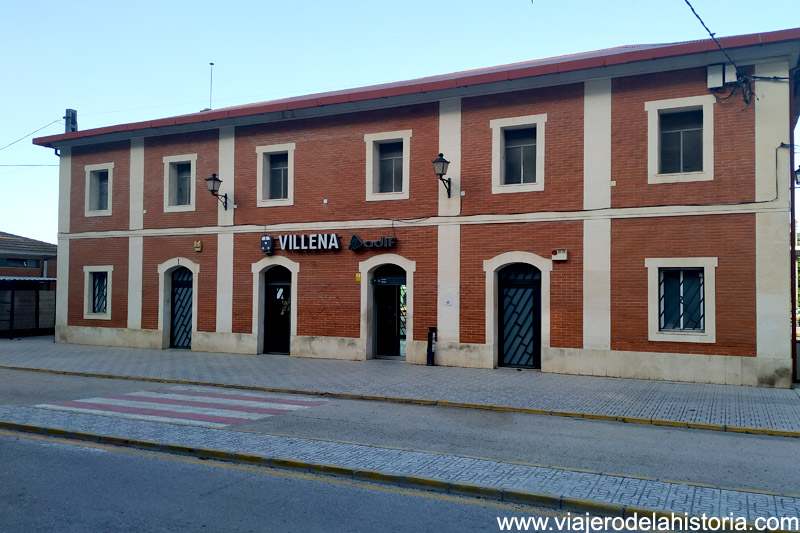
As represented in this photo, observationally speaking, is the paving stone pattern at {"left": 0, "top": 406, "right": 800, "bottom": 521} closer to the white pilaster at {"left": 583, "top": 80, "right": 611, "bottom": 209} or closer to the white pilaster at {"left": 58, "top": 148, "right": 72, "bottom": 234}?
the white pilaster at {"left": 583, "top": 80, "right": 611, "bottom": 209}

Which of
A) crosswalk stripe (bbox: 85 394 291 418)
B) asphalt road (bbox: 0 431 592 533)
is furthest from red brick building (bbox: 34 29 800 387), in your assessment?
asphalt road (bbox: 0 431 592 533)

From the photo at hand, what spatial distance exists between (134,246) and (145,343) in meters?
3.21

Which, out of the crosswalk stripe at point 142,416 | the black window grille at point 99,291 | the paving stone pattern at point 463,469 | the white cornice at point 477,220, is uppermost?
the white cornice at point 477,220

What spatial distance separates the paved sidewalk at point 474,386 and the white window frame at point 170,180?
464 centimetres

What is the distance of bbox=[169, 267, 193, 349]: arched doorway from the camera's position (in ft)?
67.9

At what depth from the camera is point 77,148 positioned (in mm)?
22375

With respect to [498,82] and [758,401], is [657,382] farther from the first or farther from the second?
[498,82]

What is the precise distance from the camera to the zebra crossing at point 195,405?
10000 mm

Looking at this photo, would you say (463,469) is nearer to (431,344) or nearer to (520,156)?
(431,344)

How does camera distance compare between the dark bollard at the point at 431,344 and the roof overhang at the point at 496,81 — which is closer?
the roof overhang at the point at 496,81

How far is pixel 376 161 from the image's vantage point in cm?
1784

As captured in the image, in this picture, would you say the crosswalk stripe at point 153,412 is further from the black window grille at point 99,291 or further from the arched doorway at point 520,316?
the black window grille at point 99,291

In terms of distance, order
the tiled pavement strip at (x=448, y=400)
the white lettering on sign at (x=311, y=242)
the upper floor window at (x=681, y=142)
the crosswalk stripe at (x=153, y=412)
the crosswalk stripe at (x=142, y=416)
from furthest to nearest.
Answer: the white lettering on sign at (x=311, y=242)
the upper floor window at (x=681, y=142)
the crosswalk stripe at (x=153, y=412)
the crosswalk stripe at (x=142, y=416)
the tiled pavement strip at (x=448, y=400)

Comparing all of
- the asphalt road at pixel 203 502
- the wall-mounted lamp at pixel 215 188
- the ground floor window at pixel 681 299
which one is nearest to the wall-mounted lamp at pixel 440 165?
the ground floor window at pixel 681 299
